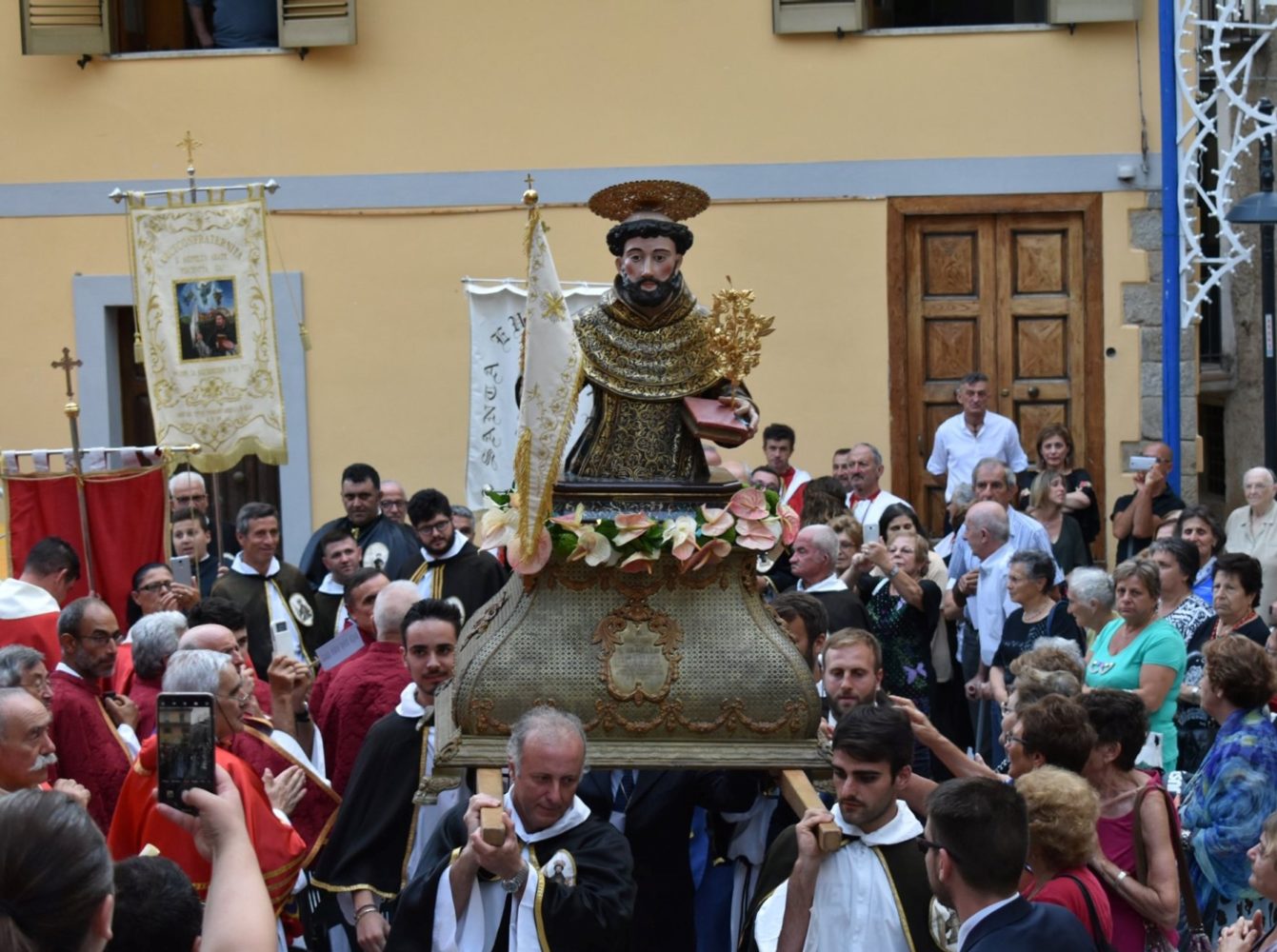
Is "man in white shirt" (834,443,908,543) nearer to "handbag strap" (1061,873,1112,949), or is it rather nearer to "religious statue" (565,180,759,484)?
"religious statue" (565,180,759,484)

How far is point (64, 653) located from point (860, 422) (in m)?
7.39

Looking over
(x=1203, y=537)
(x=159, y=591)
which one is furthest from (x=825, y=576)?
(x=159, y=591)

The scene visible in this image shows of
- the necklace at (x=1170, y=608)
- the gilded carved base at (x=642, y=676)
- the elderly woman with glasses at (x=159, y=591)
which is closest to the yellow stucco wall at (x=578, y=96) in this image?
the elderly woman with glasses at (x=159, y=591)

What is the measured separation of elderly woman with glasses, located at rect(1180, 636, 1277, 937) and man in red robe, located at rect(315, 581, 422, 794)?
2.62m

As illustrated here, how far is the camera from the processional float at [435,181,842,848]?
5652mm

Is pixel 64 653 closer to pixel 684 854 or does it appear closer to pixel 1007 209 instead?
pixel 684 854

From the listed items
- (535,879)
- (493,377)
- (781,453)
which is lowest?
(535,879)

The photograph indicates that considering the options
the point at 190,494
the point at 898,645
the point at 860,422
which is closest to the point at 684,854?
the point at 898,645

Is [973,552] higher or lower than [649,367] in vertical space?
lower

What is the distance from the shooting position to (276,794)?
5965 mm

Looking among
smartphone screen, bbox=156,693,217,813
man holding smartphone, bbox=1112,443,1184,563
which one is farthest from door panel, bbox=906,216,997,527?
smartphone screen, bbox=156,693,217,813

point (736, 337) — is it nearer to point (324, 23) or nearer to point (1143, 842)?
point (1143, 842)

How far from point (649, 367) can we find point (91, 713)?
6.92ft

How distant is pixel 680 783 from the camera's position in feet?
19.7
